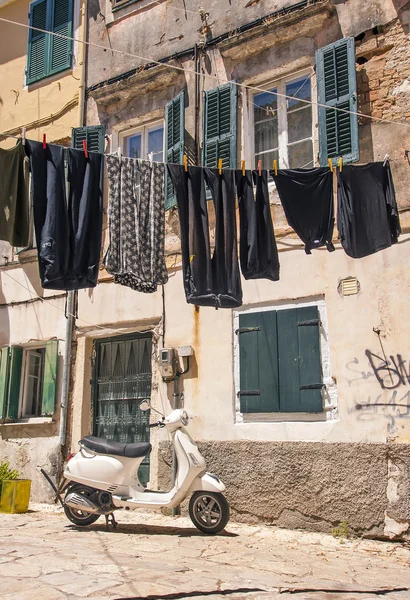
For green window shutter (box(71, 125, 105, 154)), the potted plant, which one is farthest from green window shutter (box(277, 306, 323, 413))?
green window shutter (box(71, 125, 105, 154))

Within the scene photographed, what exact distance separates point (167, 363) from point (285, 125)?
12.0 ft

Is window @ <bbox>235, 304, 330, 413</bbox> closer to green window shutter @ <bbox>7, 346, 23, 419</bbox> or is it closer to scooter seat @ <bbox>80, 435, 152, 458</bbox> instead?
scooter seat @ <bbox>80, 435, 152, 458</bbox>

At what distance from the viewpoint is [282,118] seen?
815cm

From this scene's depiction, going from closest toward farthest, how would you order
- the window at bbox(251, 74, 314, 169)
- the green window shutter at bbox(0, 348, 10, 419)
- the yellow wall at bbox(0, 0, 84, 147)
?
the window at bbox(251, 74, 314, 169) → the green window shutter at bbox(0, 348, 10, 419) → the yellow wall at bbox(0, 0, 84, 147)

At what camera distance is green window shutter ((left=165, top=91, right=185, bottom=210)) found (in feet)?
27.9

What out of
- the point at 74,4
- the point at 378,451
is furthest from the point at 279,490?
the point at 74,4

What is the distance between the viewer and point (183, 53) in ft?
29.4

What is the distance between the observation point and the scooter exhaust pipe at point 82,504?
20.6ft

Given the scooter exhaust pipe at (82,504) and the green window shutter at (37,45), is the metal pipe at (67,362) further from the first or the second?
the green window shutter at (37,45)

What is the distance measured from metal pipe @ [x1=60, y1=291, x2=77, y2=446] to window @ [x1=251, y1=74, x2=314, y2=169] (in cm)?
358

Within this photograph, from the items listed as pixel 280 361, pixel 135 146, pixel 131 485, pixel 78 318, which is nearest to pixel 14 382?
pixel 78 318

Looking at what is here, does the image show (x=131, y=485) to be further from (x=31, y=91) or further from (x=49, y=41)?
(x=49, y=41)

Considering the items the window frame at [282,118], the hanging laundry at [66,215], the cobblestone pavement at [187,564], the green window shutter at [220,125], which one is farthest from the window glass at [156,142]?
the cobblestone pavement at [187,564]

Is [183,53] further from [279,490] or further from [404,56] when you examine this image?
[279,490]
